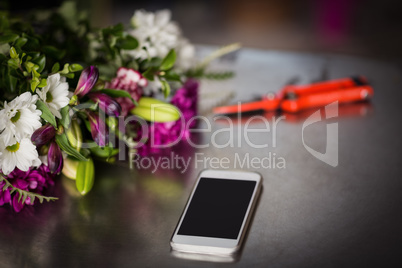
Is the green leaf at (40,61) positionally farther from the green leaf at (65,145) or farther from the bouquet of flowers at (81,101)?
the green leaf at (65,145)

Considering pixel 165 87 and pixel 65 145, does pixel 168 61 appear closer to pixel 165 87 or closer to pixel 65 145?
pixel 165 87

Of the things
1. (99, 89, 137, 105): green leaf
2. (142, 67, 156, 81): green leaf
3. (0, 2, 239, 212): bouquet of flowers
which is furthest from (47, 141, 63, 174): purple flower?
(142, 67, 156, 81): green leaf

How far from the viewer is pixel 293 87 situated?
1386mm

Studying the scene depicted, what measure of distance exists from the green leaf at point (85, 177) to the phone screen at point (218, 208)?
165 millimetres

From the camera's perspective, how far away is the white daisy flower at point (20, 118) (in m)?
0.95

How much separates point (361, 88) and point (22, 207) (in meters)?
0.71

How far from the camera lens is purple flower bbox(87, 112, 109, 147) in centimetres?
102

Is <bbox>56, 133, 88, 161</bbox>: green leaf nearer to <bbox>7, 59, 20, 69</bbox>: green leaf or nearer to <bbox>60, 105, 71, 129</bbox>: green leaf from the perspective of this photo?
<bbox>60, 105, 71, 129</bbox>: green leaf

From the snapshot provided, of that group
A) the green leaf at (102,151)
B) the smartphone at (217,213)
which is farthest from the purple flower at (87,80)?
the smartphone at (217,213)

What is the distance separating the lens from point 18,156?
961mm

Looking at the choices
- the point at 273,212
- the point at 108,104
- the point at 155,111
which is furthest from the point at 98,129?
the point at 273,212

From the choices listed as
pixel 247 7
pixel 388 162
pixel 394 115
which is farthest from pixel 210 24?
pixel 388 162

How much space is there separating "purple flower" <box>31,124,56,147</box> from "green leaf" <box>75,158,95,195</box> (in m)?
→ 0.09

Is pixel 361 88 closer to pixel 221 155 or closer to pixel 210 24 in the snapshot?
pixel 221 155
